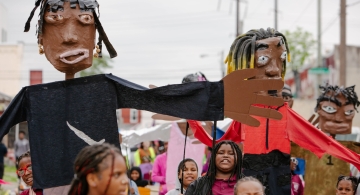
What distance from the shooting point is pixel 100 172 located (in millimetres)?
4512

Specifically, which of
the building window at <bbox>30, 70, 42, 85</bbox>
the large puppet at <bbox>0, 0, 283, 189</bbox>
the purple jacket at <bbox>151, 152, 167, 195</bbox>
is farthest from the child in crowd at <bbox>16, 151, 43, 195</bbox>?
the building window at <bbox>30, 70, 42, 85</bbox>

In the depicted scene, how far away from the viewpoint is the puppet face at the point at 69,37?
7.07m

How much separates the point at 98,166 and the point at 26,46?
4454 cm

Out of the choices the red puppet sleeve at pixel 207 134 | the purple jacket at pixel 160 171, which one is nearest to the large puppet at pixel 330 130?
the red puppet sleeve at pixel 207 134

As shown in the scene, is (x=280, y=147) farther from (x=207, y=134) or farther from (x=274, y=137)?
(x=207, y=134)

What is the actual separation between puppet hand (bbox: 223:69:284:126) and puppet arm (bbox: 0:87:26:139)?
1840mm

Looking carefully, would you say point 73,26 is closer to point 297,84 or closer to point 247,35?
point 247,35

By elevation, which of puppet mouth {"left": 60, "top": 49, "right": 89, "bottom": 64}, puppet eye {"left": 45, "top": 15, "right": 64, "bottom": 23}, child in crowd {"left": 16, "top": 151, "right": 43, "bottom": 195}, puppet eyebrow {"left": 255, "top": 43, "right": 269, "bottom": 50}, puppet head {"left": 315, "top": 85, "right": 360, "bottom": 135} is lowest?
child in crowd {"left": 16, "top": 151, "right": 43, "bottom": 195}

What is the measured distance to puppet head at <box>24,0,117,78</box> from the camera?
7074mm

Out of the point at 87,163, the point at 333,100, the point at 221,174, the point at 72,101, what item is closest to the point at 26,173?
the point at 72,101

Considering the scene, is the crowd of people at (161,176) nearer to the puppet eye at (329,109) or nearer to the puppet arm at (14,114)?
the puppet arm at (14,114)

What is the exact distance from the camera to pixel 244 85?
6.47 meters

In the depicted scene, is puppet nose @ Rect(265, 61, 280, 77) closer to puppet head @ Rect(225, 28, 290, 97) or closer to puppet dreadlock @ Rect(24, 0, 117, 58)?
puppet head @ Rect(225, 28, 290, 97)

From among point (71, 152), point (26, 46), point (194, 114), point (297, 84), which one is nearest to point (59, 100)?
point (71, 152)
